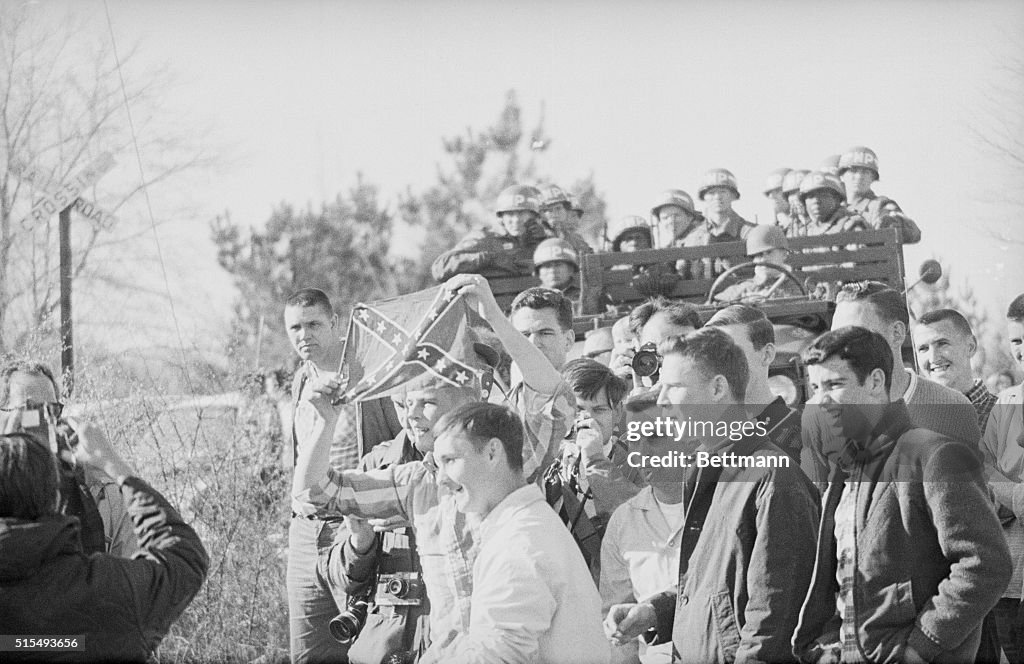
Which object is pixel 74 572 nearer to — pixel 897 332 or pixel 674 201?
pixel 897 332

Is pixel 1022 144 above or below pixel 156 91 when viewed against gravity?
below

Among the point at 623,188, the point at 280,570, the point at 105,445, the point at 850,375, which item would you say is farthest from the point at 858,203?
the point at 105,445

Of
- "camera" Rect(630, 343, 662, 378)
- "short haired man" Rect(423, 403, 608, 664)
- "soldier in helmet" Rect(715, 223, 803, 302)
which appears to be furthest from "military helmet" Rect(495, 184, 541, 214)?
"short haired man" Rect(423, 403, 608, 664)

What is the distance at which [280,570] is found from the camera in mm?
6359

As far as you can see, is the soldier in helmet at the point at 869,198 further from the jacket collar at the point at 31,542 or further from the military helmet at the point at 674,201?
the jacket collar at the point at 31,542

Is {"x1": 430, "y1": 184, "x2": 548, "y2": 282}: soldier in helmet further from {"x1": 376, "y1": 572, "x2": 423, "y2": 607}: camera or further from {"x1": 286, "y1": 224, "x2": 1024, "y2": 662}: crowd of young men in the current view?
Answer: {"x1": 376, "y1": 572, "x2": 423, "y2": 607}: camera

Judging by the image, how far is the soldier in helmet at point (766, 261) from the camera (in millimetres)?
6145

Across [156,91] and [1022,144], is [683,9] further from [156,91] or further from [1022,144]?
[156,91]

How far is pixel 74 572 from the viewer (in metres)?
3.94

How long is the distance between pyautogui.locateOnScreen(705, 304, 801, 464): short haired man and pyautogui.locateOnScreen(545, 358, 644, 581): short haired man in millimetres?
458

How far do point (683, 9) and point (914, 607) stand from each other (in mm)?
2967

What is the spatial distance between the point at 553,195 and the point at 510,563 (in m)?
3.44

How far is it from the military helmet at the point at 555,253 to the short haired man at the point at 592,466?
5.96 ft

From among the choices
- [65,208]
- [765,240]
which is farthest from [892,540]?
[65,208]
